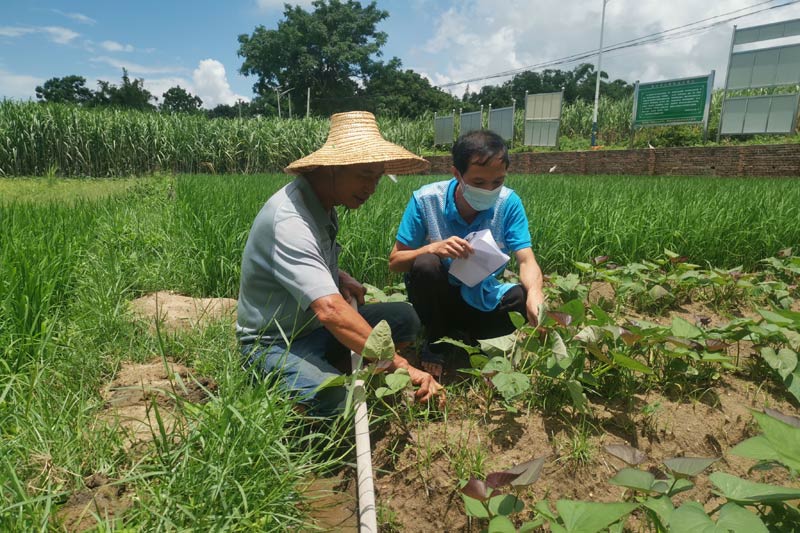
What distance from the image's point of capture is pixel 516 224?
7.43 feet

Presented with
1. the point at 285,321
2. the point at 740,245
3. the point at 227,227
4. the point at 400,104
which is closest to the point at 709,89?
the point at 740,245

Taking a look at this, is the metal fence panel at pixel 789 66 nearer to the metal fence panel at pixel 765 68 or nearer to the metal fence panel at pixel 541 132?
the metal fence panel at pixel 765 68

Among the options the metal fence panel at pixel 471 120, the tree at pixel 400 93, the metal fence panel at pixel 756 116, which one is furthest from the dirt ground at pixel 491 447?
the tree at pixel 400 93

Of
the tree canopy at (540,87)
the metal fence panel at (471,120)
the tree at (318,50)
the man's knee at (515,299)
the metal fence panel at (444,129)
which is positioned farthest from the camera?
the tree canopy at (540,87)

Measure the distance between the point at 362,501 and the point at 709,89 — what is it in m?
13.3

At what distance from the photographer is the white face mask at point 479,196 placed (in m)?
2.12

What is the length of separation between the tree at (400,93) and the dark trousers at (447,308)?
37.9 metres

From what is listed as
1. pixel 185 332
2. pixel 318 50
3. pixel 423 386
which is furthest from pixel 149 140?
pixel 318 50

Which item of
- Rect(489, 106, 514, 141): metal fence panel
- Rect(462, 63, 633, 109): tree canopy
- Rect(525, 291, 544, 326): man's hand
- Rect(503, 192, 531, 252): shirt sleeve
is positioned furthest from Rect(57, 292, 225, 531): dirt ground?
Rect(462, 63, 633, 109): tree canopy

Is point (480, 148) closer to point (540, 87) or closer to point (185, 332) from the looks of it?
point (185, 332)

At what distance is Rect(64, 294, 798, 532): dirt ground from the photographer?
1.33 meters

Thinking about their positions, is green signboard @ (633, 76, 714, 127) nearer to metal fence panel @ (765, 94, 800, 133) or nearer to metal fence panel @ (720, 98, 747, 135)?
metal fence panel @ (720, 98, 747, 135)

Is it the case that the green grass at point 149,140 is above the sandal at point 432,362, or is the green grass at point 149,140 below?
above

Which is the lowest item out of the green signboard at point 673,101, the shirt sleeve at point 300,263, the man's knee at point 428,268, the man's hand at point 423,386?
the man's hand at point 423,386
